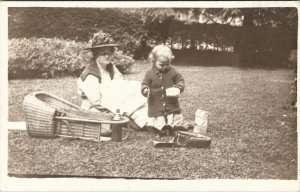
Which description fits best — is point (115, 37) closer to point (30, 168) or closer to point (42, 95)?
point (42, 95)

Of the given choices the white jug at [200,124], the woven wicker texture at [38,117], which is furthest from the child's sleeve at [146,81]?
the woven wicker texture at [38,117]

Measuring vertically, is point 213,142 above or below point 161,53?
below

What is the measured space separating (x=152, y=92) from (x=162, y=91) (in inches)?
2.4

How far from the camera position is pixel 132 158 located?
318 centimetres

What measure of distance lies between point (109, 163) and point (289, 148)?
3.51 ft

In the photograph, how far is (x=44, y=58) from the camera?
10.6 ft

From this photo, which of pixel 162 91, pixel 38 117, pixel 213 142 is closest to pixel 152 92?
pixel 162 91

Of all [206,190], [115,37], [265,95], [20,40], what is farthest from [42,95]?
[265,95]

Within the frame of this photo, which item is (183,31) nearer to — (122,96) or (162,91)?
(162,91)

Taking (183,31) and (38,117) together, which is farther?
(183,31)

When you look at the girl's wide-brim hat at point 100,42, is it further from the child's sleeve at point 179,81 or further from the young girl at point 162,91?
the child's sleeve at point 179,81

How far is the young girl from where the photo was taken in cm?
316

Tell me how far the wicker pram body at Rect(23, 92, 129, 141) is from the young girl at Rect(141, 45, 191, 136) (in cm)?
19

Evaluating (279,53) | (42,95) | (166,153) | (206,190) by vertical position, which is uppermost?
(279,53)
